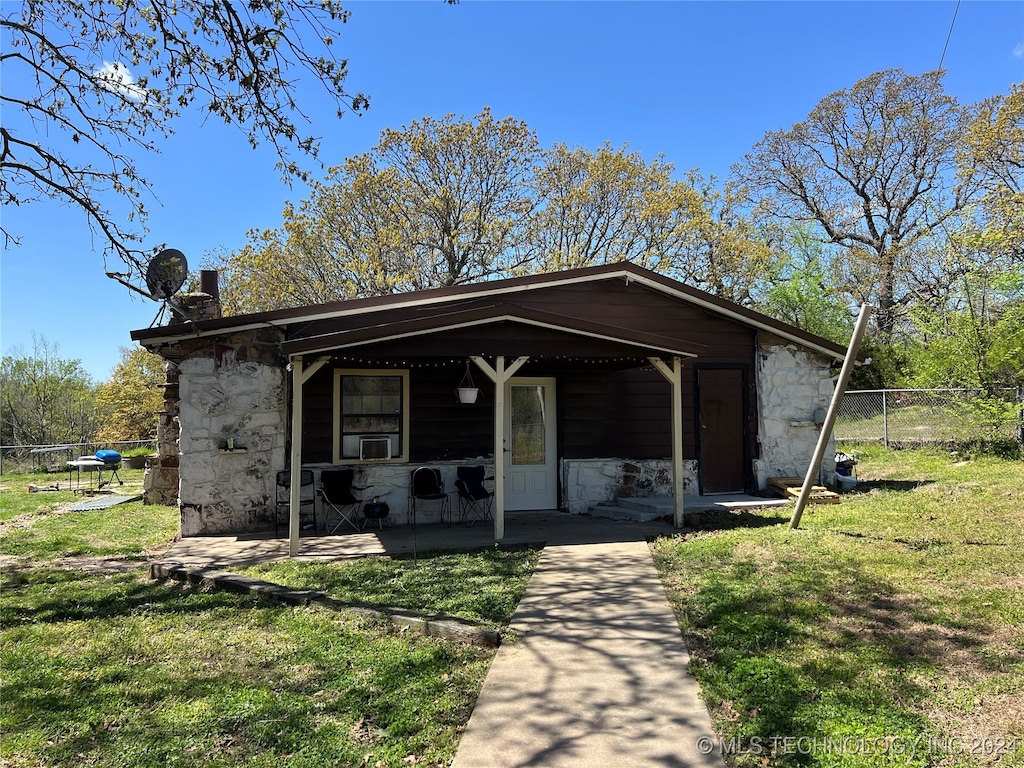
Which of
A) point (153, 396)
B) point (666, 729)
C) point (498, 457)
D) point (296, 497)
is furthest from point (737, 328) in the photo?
point (153, 396)

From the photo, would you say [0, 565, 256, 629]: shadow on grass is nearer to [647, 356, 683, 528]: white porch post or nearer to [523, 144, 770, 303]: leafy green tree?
[647, 356, 683, 528]: white porch post

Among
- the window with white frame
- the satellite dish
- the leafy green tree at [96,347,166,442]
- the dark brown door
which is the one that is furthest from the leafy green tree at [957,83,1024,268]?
the leafy green tree at [96,347,166,442]

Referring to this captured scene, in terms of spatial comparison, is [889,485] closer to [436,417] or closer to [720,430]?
[720,430]

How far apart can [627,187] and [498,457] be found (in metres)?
16.5

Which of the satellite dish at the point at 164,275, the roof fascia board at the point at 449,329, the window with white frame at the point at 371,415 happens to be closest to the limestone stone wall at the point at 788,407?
the roof fascia board at the point at 449,329

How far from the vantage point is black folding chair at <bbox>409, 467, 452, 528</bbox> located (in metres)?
8.35

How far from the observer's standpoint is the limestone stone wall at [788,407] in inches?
407

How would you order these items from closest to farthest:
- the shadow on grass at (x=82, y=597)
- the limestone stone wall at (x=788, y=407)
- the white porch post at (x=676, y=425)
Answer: the shadow on grass at (x=82, y=597) → the white porch post at (x=676, y=425) → the limestone stone wall at (x=788, y=407)

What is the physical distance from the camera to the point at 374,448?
8.82 m

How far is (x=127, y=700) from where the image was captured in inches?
137

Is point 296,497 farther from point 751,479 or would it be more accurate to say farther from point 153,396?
point 153,396

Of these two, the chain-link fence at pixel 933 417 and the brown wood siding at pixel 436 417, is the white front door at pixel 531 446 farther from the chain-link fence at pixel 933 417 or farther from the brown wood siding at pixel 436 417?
the chain-link fence at pixel 933 417

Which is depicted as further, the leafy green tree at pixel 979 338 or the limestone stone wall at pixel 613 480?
the leafy green tree at pixel 979 338

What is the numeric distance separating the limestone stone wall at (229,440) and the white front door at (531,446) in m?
3.17
